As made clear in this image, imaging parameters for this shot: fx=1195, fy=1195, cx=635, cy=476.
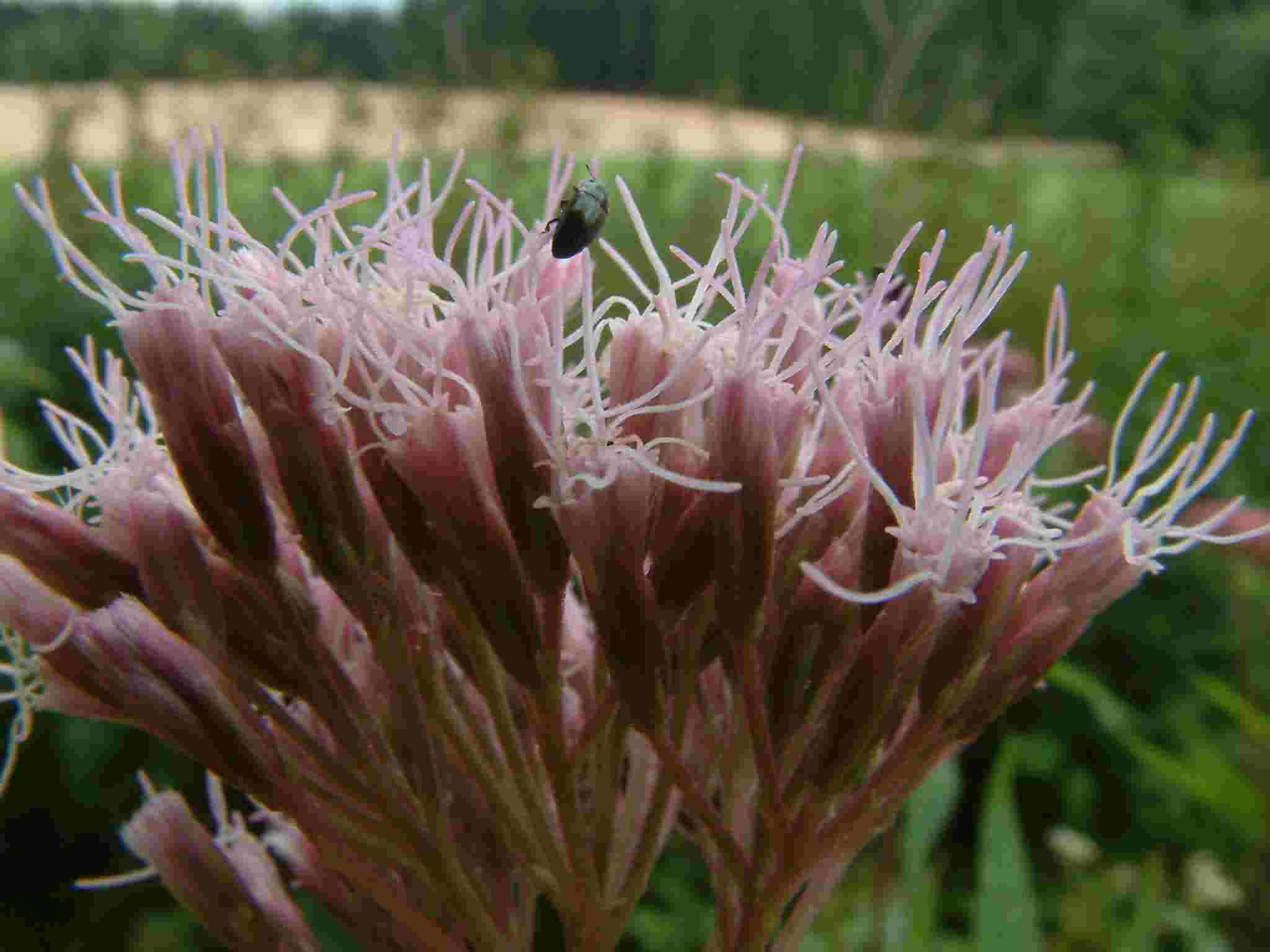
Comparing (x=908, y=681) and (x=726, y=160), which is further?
(x=726, y=160)

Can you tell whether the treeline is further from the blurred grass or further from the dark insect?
the dark insect

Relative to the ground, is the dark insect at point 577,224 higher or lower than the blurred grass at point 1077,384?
higher

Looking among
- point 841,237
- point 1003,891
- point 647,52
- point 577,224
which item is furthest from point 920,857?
point 647,52

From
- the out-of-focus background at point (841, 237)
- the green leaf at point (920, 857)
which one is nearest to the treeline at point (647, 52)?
the out-of-focus background at point (841, 237)

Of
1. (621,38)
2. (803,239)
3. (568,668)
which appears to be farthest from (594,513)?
(621,38)

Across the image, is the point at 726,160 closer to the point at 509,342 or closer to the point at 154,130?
the point at 154,130

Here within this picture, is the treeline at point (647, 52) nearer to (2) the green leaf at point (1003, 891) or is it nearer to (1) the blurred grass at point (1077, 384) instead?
(1) the blurred grass at point (1077, 384)

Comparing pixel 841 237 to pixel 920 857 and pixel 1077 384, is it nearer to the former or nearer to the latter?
pixel 1077 384
